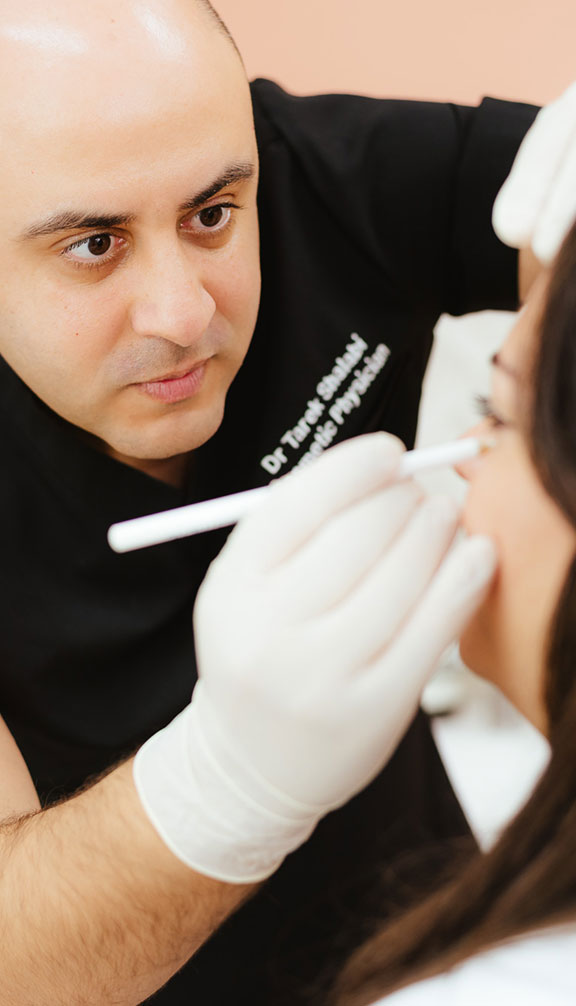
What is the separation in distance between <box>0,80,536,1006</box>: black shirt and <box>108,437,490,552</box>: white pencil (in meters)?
0.33

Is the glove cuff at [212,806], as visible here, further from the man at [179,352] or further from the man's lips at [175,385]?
the man's lips at [175,385]

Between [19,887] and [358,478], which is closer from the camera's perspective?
[358,478]

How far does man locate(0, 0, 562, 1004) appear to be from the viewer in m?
0.79

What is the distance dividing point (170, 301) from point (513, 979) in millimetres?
598

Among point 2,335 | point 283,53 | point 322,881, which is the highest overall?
point 283,53

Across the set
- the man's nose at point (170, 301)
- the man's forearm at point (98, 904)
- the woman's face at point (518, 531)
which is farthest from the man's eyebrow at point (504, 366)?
the man's forearm at point (98, 904)

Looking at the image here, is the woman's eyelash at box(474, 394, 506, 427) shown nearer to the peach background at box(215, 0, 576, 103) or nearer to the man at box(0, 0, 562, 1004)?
the man at box(0, 0, 562, 1004)

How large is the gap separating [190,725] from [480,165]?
0.73 m

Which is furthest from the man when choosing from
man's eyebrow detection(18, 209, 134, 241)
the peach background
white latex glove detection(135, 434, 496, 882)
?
the peach background

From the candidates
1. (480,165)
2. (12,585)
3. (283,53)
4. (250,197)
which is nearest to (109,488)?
(12,585)

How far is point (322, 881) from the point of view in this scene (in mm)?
1197

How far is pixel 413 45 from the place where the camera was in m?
1.74

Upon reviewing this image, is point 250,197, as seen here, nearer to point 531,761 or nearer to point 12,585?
point 12,585

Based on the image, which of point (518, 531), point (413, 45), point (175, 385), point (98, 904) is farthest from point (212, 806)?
point (413, 45)
